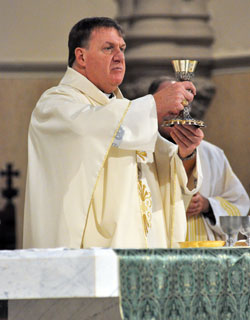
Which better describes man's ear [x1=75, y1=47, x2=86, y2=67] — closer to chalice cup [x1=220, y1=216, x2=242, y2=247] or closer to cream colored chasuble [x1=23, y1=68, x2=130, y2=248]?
cream colored chasuble [x1=23, y1=68, x2=130, y2=248]

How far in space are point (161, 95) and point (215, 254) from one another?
1.04 metres

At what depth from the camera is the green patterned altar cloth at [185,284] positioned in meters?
3.78

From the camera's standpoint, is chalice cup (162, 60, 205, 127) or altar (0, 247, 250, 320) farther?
chalice cup (162, 60, 205, 127)

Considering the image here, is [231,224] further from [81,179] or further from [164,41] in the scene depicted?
[164,41]

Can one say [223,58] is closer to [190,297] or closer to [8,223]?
[8,223]

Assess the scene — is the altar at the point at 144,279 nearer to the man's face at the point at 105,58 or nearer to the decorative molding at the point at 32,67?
the man's face at the point at 105,58

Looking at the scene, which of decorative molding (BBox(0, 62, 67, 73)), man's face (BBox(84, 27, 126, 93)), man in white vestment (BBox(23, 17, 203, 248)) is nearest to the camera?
man in white vestment (BBox(23, 17, 203, 248))

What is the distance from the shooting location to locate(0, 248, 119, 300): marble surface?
145 inches

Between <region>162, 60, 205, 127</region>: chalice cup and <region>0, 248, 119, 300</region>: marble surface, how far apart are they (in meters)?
1.08

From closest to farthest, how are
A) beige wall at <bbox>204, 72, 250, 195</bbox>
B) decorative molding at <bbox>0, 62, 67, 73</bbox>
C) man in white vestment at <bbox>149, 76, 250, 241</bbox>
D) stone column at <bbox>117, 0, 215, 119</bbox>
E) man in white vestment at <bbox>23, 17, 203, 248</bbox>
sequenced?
man in white vestment at <bbox>23, 17, 203, 248</bbox>, man in white vestment at <bbox>149, 76, 250, 241</bbox>, stone column at <bbox>117, 0, 215, 119</bbox>, beige wall at <bbox>204, 72, 250, 195</bbox>, decorative molding at <bbox>0, 62, 67, 73</bbox>

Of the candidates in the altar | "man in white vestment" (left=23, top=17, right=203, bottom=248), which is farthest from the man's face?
the altar

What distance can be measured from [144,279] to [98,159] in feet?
3.21

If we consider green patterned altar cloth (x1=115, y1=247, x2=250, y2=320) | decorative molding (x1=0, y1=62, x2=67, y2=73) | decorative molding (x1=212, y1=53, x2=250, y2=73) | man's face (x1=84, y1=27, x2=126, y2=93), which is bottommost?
green patterned altar cloth (x1=115, y1=247, x2=250, y2=320)

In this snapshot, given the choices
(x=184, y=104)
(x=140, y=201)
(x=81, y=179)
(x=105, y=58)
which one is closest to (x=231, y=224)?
(x=140, y=201)
